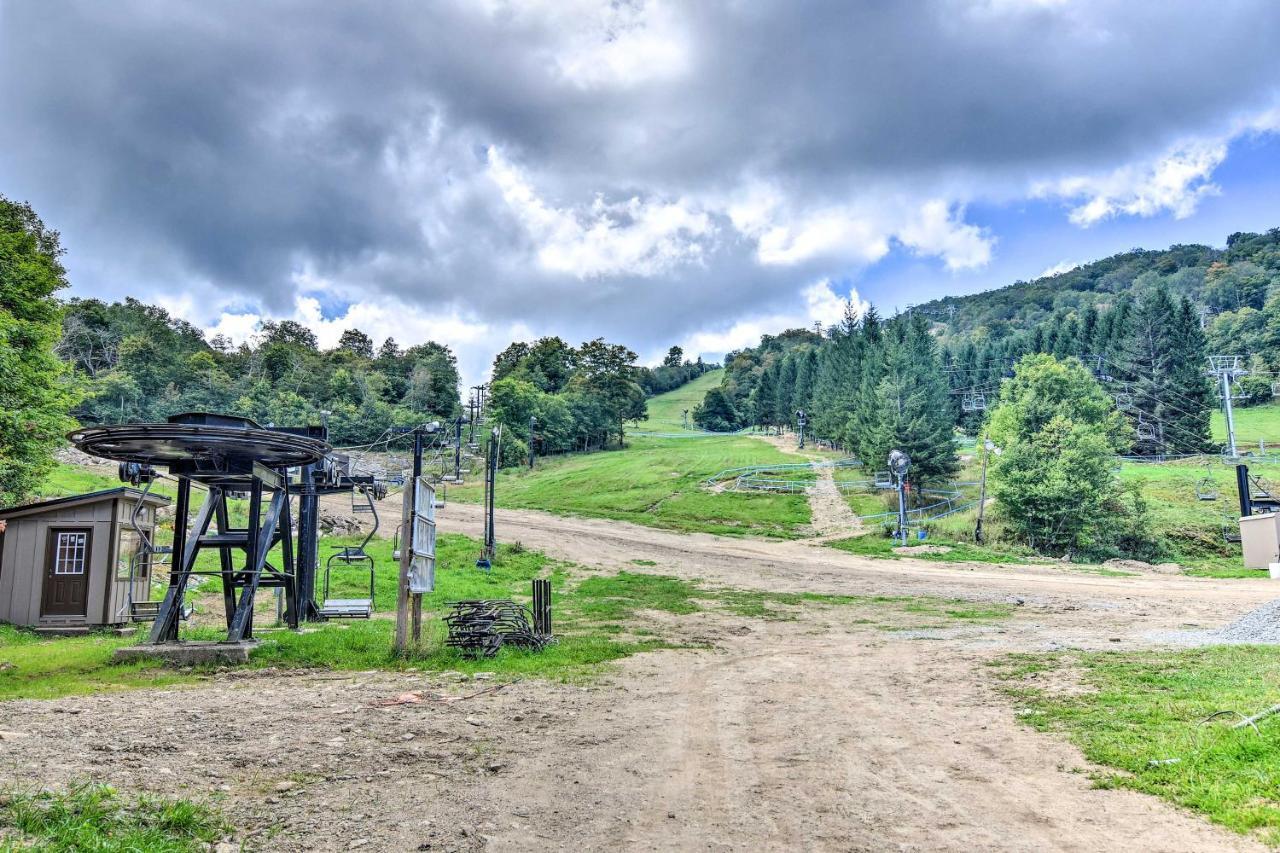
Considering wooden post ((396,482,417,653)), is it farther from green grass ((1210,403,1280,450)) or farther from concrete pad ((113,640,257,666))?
green grass ((1210,403,1280,450))

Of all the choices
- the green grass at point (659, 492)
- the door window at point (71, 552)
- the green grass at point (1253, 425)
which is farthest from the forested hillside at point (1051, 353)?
the door window at point (71, 552)

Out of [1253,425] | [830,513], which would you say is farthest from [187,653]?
[1253,425]

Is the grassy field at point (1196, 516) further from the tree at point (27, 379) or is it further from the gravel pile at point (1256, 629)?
the tree at point (27, 379)

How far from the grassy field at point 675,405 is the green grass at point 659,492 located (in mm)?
39441

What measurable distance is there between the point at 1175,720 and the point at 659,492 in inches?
2023

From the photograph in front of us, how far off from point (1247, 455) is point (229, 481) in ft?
232

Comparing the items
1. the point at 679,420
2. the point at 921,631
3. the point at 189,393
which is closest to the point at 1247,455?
the point at 921,631

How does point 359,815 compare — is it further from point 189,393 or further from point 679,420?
point 679,420

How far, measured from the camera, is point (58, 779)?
5691mm

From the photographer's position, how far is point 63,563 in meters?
17.0

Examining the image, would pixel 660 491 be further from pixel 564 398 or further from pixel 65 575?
pixel 65 575

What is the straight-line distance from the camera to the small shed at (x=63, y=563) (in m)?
16.8

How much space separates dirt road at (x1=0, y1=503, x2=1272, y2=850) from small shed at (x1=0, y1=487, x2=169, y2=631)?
28.4 ft

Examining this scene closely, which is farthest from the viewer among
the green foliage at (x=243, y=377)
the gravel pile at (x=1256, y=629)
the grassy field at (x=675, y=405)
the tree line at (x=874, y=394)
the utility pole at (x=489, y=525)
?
the grassy field at (x=675, y=405)
